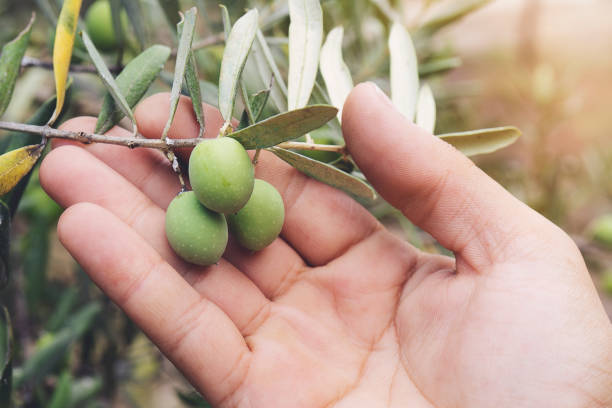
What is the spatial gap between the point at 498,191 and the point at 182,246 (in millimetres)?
608

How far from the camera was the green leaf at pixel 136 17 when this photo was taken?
41.5 inches

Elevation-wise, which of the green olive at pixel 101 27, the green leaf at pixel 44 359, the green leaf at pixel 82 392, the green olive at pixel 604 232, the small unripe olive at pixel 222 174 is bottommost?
the green leaf at pixel 82 392

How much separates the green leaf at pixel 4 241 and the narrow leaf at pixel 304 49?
0.51 meters

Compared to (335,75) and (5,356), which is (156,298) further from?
(335,75)

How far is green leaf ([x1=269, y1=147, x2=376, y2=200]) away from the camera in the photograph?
0.84 metres

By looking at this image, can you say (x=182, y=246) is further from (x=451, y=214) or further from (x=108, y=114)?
(x=451, y=214)

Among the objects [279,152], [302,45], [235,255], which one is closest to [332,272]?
[235,255]

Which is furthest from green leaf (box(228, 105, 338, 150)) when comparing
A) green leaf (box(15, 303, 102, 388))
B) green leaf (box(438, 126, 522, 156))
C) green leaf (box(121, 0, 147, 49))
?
green leaf (box(15, 303, 102, 388))

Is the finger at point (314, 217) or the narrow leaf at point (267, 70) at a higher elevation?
the narrow leaf at point (267, 70)

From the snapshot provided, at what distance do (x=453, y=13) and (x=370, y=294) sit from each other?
0.79m

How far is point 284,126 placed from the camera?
76 cm

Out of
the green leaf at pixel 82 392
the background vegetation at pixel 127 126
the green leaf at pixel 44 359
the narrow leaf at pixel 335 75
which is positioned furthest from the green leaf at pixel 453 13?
the green leaf at pixel 82 392

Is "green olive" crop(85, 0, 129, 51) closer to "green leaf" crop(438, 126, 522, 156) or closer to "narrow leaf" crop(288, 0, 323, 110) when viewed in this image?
"narrow leaf" crop(288, 0, 323, 110)

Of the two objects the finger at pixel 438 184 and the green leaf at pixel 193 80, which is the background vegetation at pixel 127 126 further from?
the finger at pixel 438 184
